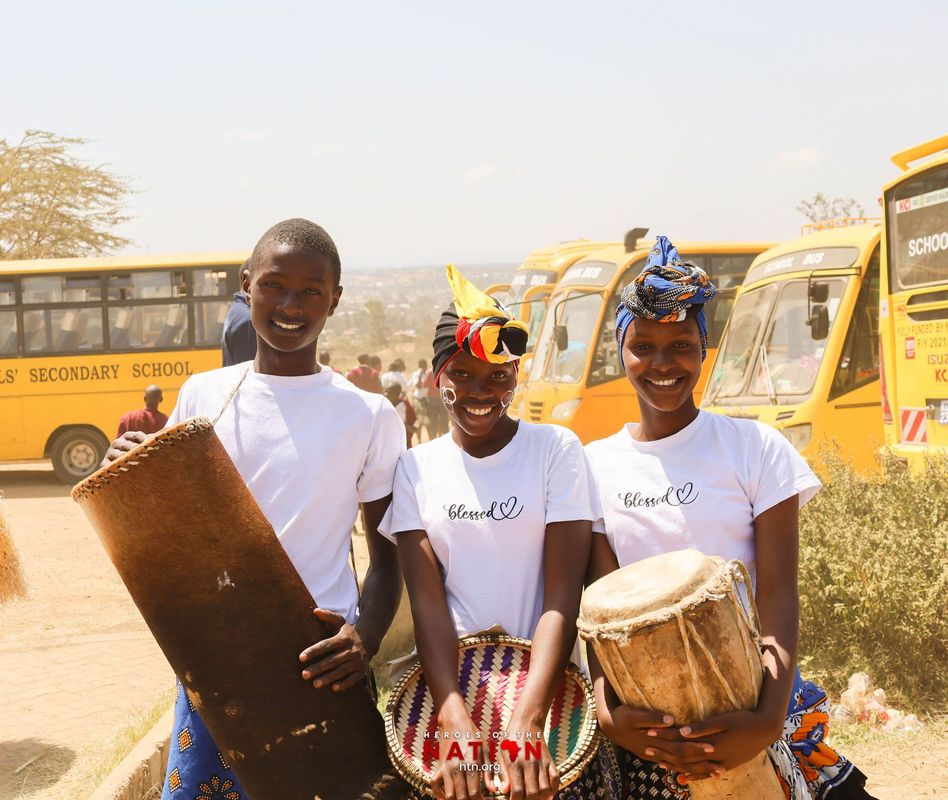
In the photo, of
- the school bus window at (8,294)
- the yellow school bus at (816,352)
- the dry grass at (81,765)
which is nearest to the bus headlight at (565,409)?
the yellow school bus at (816,352)

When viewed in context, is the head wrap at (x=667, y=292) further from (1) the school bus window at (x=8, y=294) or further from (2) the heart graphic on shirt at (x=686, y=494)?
(1) the school bus window at (x=8, y=294)

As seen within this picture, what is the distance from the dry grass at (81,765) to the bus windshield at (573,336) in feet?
26.8

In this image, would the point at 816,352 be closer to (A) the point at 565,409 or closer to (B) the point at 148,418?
(A) the point at 565,409

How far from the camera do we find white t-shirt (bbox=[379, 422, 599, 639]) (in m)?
2.41

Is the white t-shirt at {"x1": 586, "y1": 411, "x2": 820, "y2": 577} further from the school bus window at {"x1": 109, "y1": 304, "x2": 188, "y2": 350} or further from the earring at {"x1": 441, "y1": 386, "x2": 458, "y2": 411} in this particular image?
the school bus window at {"x1": 109, "y1": 304, "x2": 188, "y2": 350}

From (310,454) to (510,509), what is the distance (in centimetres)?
49

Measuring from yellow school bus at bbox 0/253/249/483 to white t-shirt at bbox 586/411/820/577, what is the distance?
13358 mm

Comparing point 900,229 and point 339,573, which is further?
point 900,229

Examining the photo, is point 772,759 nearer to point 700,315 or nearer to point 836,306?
point 700,315

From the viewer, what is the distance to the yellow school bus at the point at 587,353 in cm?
1212

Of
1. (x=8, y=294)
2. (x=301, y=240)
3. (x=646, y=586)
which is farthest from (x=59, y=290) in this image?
(x=646, y=586)

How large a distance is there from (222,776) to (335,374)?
1016 mm

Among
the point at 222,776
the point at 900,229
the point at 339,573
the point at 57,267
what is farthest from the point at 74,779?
the point at 57,267

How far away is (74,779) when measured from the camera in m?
4.34
